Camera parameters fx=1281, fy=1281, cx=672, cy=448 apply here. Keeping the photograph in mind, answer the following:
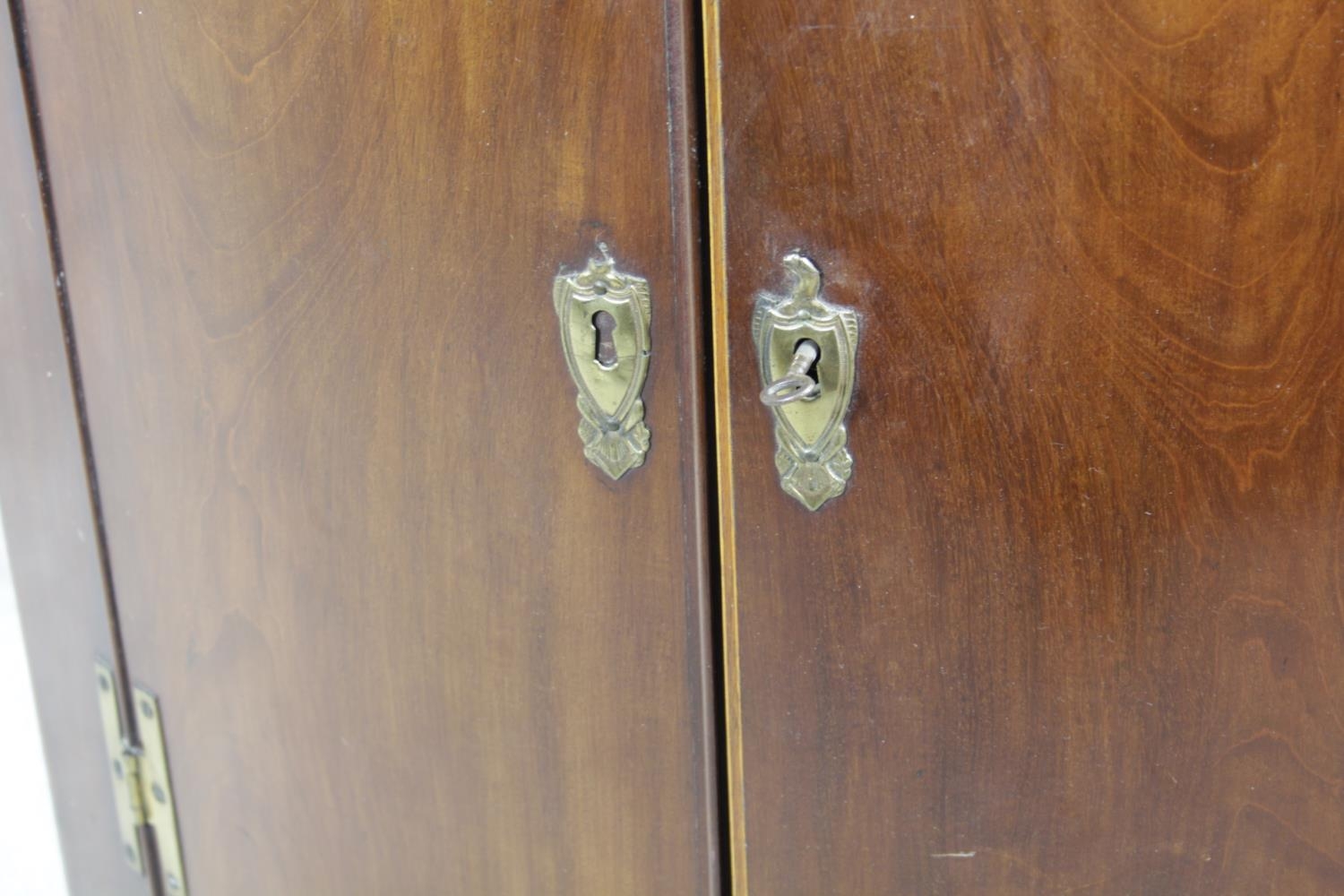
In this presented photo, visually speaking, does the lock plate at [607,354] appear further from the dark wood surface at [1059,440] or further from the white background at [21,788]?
the white background at [21,788]

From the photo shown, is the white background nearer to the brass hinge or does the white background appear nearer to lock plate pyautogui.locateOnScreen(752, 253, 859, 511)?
the brass hinge

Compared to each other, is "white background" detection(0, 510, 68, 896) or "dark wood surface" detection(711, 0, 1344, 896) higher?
"dark wood surface" detection(711, 0, 1344, 896)

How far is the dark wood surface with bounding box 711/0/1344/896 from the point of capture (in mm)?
474

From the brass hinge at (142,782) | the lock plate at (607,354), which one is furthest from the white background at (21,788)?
the lock plate at (607,354)

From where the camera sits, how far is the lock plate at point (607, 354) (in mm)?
576

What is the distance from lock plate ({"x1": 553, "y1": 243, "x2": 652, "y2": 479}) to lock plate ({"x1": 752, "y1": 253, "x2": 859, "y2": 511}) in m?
0.06

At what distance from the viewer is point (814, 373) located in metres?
0.55

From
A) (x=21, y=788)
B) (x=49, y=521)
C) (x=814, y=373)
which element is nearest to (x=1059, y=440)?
(x=814, y=373)

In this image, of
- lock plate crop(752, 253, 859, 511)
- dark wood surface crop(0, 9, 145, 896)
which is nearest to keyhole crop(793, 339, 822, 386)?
lock plate crop(752, 253, 859, 511)

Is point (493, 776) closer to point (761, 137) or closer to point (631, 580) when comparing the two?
point (631, 580)

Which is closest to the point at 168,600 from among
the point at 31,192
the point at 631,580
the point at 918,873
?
the point at 31,192

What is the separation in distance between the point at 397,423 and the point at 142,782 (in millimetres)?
441

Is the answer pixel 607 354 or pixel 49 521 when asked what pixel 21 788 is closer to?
pixel 49 521

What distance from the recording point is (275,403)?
73cm
